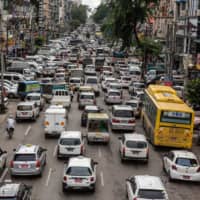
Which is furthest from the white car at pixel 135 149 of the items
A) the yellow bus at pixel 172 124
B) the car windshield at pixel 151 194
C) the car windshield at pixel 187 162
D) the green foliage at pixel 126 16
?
the green foliage at pixel 126 16

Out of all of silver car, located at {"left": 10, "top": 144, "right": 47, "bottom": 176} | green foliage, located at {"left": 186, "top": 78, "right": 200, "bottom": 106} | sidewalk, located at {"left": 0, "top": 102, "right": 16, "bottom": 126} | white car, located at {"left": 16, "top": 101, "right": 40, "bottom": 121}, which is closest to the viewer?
silver car, located at {"left": 10, "top": 144, "right": 47, "bottom": 176}

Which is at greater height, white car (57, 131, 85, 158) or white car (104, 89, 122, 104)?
white car (57, 131, 85, 158)

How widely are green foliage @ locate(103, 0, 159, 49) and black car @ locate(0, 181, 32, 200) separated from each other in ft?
162

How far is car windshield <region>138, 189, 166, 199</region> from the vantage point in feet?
73.4

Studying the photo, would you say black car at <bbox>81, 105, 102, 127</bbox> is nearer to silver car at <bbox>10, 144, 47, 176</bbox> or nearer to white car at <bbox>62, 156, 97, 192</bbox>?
silver car at <bbox>10, 144, 47, 176</bbox>

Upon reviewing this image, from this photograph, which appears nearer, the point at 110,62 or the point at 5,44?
the point at 5,44

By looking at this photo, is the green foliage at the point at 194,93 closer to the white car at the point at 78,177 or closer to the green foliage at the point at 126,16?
the white car at the point at 78,177

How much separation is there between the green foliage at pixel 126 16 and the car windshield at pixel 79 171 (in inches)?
1777

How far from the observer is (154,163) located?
110ft

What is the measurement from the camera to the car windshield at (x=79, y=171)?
1009 inches

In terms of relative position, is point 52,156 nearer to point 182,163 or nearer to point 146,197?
point 182,163

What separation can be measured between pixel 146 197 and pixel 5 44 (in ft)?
223

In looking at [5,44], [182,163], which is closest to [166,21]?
[5,44]

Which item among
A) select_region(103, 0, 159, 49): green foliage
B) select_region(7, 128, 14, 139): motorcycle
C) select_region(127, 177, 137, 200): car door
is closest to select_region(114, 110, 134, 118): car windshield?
select_region(7, 128, 14, 139): motorcycle
